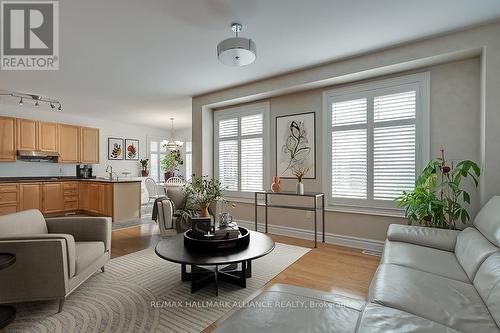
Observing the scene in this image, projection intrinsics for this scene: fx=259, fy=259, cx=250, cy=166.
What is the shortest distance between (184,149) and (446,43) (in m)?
7.75

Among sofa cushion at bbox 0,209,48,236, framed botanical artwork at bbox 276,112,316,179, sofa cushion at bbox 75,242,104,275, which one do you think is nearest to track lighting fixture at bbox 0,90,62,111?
sofa cushion at bbox 0,209,48,236

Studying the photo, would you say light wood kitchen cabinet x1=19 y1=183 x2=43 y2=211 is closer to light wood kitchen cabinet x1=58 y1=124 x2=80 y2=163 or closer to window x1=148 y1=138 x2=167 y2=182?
light wood kitchen cabinet x1=58 y1=124 x2=80 y2=163

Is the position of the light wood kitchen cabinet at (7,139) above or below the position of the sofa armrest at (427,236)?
above

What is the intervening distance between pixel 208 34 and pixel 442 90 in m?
2.95

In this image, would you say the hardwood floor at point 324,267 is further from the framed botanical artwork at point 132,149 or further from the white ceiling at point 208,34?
the framed botanical artwork at point 132,149

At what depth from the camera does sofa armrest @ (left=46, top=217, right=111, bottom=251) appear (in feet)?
8.97

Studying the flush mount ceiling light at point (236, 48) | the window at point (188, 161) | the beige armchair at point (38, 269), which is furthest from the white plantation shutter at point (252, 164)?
the window at point (188, 161)

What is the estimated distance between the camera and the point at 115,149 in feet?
25.5

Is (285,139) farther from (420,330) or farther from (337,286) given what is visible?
(420,330)

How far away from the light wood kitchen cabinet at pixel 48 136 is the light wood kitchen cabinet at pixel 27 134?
78 millimetres

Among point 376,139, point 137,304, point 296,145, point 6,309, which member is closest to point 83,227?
point 6,309

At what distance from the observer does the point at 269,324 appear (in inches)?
47.7

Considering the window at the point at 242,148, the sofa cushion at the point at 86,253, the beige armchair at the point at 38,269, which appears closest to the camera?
the beige armchair at the point at 38,269

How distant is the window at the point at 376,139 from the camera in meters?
3.42
